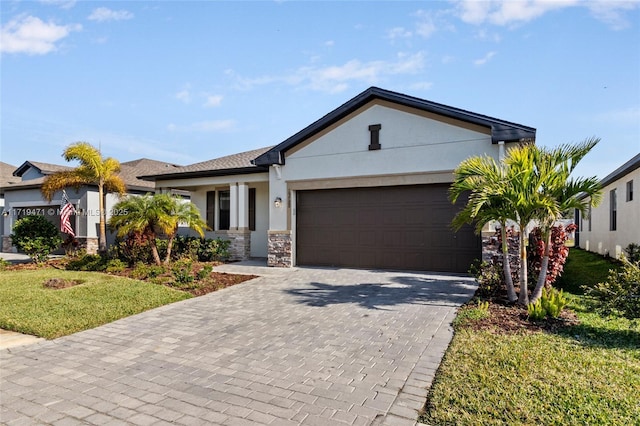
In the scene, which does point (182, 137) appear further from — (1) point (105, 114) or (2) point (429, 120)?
(2) point (429, 120)

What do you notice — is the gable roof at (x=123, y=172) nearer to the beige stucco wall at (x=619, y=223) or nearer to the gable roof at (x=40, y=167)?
the gable roof at (x=40, y=167)

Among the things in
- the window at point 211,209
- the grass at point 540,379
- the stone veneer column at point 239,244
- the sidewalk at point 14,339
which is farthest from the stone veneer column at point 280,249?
the grass at point 540,379

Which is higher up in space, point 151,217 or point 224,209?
point 224,209

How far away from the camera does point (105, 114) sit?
15.5 metres

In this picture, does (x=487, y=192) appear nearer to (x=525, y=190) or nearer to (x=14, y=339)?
(x=525, y=190)

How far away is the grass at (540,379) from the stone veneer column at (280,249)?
8243 mm

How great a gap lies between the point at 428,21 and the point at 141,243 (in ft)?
37.0

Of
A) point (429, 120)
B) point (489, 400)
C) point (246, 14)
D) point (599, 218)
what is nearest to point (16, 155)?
point (246, 14)

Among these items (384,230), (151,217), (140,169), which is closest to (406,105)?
(384,230)

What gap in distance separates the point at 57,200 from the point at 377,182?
1753 cm

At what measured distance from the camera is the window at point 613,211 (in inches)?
630

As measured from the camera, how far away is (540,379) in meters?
3.95

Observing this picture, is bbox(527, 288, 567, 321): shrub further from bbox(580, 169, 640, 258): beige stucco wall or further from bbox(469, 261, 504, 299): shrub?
bbox(580, 169, 640, 258): beige stucco wall

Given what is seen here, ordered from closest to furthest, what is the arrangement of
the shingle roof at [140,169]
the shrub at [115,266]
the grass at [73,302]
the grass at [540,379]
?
the grass at [540,379] < the grass at [73,302] < the shrub at [115,266] < the shingle roof at [140,169]
